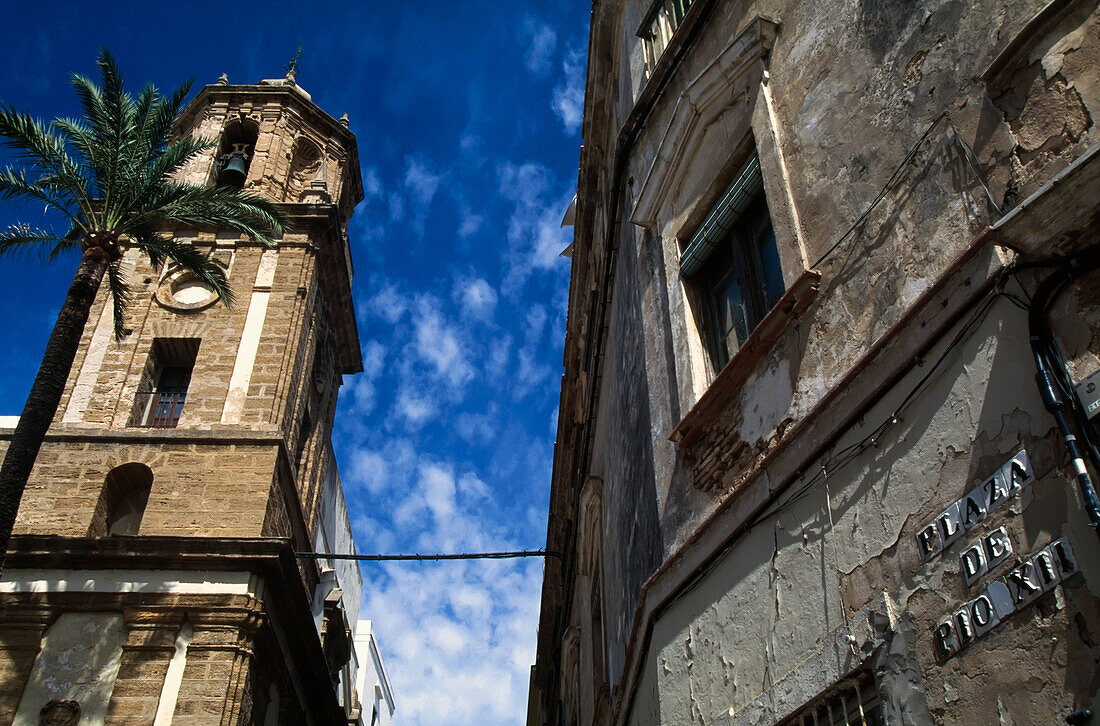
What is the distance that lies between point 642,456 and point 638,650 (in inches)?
67.7

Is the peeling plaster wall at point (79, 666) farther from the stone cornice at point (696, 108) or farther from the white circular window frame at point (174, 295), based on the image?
the stone cornice at point (696, 108)

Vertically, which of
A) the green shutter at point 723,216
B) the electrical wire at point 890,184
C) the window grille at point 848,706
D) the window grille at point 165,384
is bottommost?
the window grille at point 848,706

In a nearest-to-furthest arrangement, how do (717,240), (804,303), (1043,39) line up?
(1043,39) < (804,303) < (717,240)

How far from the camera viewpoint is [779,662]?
4.57 m

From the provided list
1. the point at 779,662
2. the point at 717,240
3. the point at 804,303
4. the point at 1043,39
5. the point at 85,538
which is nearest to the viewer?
the point at 1043,39

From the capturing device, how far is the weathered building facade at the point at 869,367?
10.7ft

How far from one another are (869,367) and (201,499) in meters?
12.2

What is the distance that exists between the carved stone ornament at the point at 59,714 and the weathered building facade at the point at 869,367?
7.56 meters

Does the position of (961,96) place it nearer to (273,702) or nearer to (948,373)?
(948,373)

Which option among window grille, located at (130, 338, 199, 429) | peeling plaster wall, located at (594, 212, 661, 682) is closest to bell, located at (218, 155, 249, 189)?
window grille, located at (130, 338, 199, 429)

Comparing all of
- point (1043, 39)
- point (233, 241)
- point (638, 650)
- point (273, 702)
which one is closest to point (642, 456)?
point (638, 650)

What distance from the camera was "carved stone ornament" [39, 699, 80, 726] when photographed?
11.5 m

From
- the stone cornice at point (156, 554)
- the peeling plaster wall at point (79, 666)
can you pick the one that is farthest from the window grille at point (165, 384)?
the peeling plaster wall at point (79, 666)

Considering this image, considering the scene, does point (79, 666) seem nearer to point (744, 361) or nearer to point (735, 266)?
point (735, 266)
